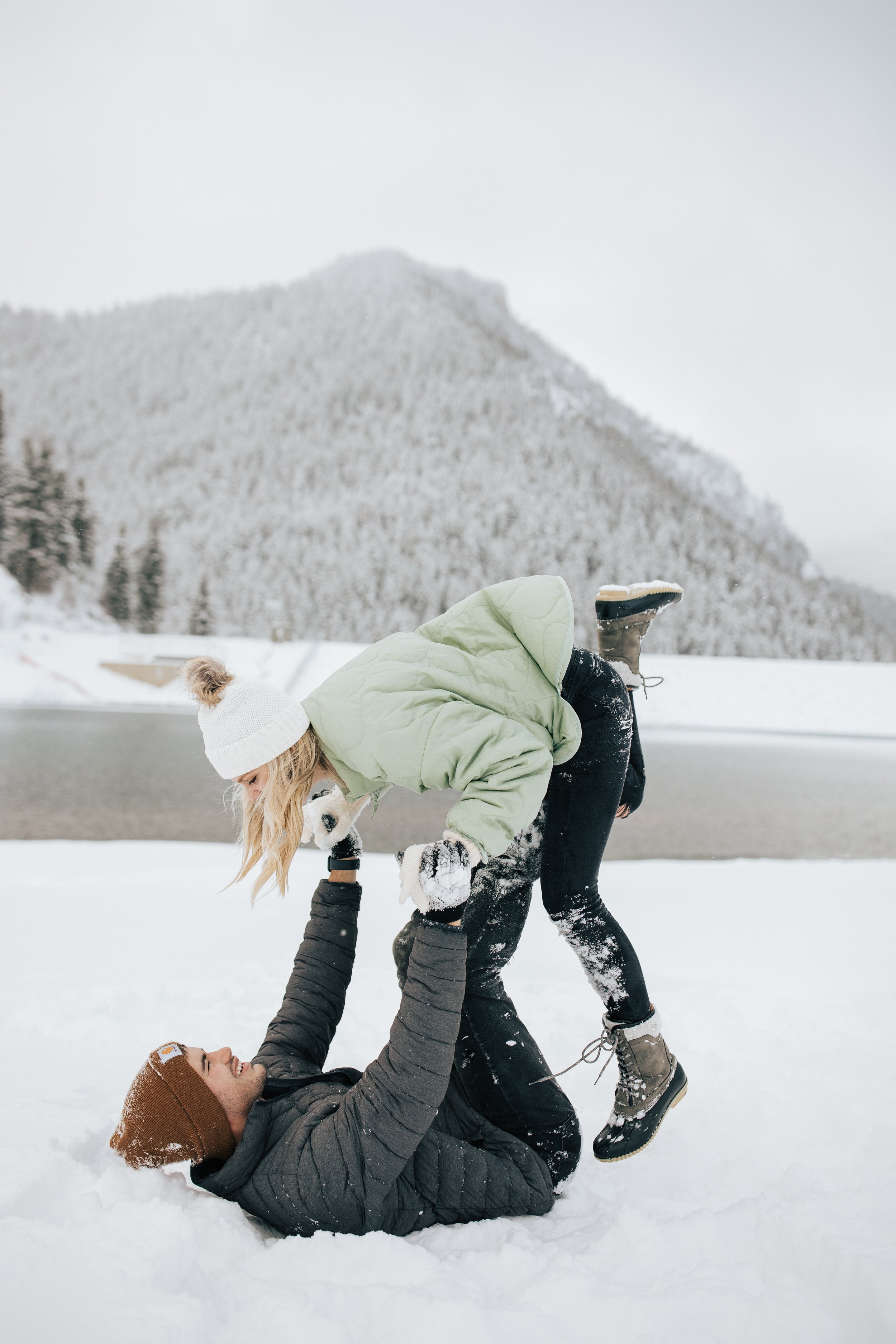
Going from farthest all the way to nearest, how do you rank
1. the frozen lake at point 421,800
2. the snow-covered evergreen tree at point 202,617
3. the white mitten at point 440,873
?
the snow-covered evergreen tree at point 202,617, the frozen lake at point 421,800, the white mitten at point 440,873

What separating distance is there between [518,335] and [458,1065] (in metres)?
111

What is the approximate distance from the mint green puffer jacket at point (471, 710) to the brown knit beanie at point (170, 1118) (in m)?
0.70

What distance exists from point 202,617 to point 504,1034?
3183 centimetres

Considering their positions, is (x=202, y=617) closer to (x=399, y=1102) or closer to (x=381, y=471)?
(x=381, y=471)

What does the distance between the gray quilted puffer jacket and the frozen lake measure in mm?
3726

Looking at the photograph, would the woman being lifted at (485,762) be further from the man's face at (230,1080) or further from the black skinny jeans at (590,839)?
the man's face at (230,1080)

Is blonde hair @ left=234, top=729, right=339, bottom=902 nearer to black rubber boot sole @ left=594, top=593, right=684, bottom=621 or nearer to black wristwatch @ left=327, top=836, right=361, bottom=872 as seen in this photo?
black wristwatch @ left=327, top=836, right=361, bottom=872

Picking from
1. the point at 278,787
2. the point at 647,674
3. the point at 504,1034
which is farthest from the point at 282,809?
the point at 647,674

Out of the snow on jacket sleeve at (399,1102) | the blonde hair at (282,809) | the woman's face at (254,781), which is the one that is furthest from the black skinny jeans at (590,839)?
the woman's face at (254,781)

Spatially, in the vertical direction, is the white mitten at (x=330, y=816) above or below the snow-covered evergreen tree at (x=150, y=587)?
above

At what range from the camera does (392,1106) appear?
1.38 m

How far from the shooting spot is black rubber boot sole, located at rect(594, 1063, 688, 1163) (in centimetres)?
177

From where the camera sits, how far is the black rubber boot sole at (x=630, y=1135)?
5.80 feet

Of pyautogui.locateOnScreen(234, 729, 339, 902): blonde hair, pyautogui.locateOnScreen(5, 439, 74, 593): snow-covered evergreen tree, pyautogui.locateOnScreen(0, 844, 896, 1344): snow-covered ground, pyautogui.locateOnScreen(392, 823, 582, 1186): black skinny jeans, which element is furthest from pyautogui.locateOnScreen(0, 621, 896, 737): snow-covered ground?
pyautogui.locateOnScreen(392, 823, 582, 1186): black skinny jeans
